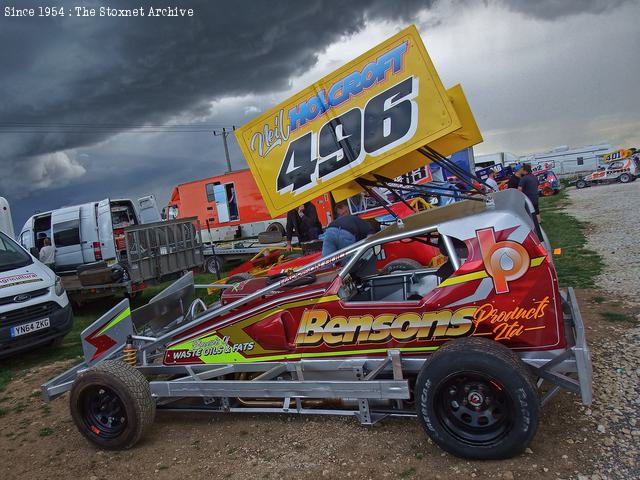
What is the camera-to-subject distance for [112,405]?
3.98 m

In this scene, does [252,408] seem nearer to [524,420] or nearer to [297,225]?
[524,420]

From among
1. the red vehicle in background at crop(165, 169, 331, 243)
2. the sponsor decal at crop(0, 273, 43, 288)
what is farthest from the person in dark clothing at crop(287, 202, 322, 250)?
the sponsor decal at crop(0, 273, 43, 288)

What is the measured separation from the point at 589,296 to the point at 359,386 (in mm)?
4797

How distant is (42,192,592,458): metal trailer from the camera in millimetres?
3143

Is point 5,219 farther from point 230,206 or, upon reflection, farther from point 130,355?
point 130,355

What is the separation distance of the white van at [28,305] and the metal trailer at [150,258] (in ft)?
6.25

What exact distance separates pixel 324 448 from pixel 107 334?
7.70 ft

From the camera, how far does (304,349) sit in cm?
374

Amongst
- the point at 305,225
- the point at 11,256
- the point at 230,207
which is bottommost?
the point at 305,225

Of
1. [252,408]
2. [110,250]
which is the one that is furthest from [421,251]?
[110,250]

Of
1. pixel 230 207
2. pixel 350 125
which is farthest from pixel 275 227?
pixel 350 125

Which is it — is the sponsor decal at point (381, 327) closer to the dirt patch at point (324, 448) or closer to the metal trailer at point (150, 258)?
the dirt patch at point (324, 448)

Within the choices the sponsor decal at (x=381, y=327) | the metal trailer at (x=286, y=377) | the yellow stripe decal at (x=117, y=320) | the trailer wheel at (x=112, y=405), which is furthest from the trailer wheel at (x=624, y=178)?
the trailer wheel at (x=112, y=405)

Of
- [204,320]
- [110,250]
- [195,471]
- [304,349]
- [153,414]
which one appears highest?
[110,250]
